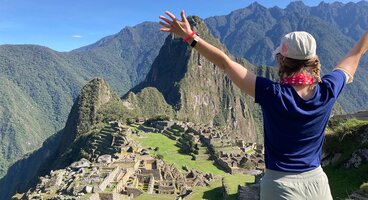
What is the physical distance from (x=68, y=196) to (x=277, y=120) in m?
24.3

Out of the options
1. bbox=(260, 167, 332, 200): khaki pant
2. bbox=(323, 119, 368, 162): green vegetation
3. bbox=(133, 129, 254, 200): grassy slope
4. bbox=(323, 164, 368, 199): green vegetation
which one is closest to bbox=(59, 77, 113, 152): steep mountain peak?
bbox=(133, 129, 254, 200): grassy slope

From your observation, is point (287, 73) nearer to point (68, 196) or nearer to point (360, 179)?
point (360, 179)

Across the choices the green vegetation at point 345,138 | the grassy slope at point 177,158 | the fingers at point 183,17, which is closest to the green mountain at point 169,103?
the grassy slope at point 177,158

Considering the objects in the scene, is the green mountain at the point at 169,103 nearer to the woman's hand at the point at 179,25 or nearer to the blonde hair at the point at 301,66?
the woman's hand at the point at 179,25

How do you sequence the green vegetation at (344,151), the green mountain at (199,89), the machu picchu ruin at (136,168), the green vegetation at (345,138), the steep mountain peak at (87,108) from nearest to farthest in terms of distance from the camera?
the green vegetation at (344,151), the green vegetation at (345,138), the machu picchu ruin at (136,168), the steep mountain peak at (87,108), the green mountain at (199,89)

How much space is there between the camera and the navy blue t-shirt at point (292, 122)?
10.0ft

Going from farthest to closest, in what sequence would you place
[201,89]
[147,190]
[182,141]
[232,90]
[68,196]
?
[232,90] < [201,89] < [182,141] < [147,190] < [68,196]

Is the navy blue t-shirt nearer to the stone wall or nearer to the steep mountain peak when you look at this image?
the stone wall

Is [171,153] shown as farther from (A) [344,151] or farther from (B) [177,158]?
(A) [344,151]

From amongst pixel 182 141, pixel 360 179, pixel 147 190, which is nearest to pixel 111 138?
pixel 182 141

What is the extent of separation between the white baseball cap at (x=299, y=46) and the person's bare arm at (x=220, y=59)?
31cm

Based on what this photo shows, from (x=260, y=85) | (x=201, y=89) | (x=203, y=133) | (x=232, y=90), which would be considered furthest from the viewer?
(x=232, y=90)

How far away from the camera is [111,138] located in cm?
5584

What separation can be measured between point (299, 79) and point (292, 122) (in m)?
0.31
